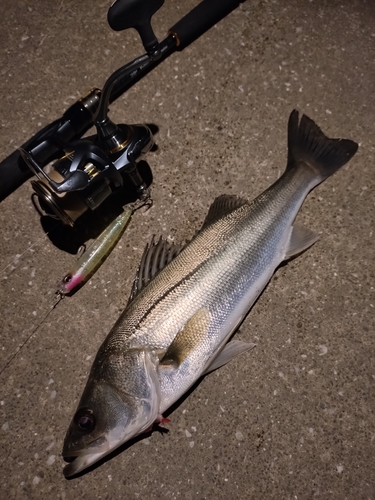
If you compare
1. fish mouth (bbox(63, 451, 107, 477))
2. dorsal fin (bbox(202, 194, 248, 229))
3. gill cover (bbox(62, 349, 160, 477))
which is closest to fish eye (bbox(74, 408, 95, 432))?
gill cover (bbox(62, 349, 160, 477))

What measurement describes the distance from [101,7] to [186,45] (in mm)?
608

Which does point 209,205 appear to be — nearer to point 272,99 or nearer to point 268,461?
point 272,99

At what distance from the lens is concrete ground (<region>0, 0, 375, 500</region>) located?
2035 mm

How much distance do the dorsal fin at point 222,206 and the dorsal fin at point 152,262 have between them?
217 millimetres

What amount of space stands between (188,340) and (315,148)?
1155 millimetres

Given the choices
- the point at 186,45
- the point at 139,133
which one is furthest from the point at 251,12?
the point at 139,133

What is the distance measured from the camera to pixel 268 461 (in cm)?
203

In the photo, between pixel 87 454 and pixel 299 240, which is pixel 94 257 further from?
pixel 299 240

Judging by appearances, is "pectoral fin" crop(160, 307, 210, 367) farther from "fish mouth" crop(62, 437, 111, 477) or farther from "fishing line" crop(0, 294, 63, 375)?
"fishing line" crop(0, 294, 63, 375)

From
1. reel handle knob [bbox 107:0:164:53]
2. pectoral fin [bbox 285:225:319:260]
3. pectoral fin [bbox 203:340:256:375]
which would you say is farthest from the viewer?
pectoral fin [bbox 285:225:319:260]

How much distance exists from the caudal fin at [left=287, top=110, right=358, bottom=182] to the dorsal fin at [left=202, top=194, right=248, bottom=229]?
0.32 m

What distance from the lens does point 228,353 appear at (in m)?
1.99

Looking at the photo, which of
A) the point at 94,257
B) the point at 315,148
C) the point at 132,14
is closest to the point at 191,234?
the point at 94,257

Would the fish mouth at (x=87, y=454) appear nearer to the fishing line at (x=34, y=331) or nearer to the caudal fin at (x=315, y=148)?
the fishing line at (x=34, y=331)
